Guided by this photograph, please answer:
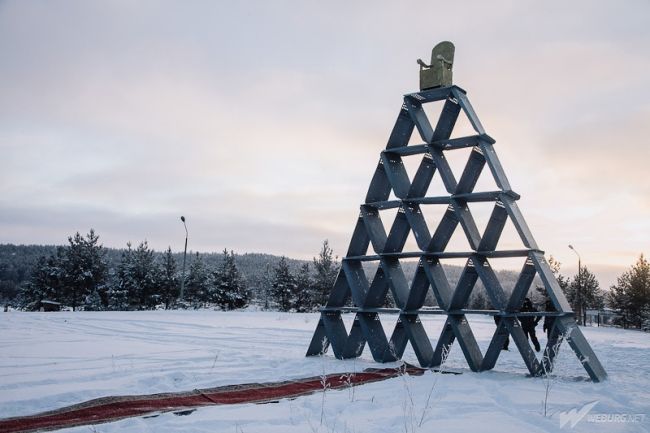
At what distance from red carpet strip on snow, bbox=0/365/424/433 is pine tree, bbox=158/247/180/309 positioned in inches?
1898

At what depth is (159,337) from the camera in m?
15.0

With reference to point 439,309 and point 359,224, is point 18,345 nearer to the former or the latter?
point 359,224

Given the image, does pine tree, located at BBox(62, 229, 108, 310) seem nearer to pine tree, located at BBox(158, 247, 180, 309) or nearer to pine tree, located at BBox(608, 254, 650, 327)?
pine tree, located at BBox(158, 247, 180, 309)

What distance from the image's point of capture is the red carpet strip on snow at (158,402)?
5.09 meters

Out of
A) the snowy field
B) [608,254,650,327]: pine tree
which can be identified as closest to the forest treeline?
[608,254,650,327]: pine tree

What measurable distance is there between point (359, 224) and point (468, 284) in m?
2.61

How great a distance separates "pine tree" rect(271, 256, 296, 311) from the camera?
56531 millimetres

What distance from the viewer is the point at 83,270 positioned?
2103 inches

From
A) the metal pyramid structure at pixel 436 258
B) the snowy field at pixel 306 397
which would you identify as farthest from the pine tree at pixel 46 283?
the metal pyramid structure at pixel 436 258

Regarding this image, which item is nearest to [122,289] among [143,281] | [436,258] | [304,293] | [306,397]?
[143,281]

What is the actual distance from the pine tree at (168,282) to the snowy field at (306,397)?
41.9 m

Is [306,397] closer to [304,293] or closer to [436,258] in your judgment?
[436,258]

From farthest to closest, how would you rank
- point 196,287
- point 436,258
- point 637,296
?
point 196,287
point 637,296
point 436,258

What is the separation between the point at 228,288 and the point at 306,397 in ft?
158
